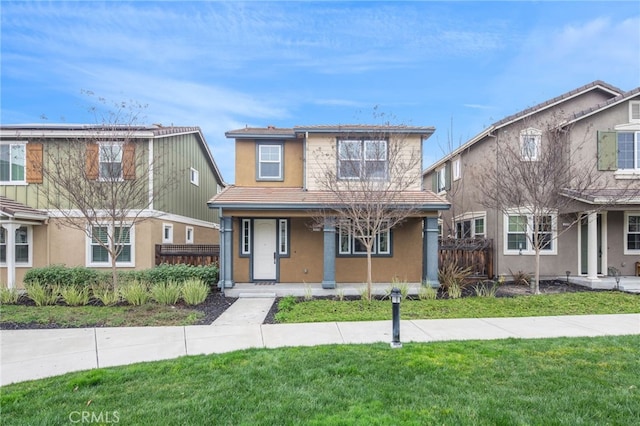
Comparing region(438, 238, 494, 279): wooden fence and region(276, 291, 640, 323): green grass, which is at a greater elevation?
region(438, 238, 494, 279): wooden fence

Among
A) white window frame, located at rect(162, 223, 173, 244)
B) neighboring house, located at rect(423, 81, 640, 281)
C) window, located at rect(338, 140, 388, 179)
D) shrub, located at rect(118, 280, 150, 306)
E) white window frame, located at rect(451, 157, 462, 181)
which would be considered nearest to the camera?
shrub, located at rect(118, 280, 150, 306)

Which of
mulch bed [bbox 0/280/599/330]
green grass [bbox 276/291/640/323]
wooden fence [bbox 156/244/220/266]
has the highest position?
wooden fence [bbox 156/244/220/266]

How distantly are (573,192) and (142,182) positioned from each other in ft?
48.4

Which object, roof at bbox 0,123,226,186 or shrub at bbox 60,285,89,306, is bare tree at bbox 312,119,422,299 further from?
shrub at bbox 60,285,89,306

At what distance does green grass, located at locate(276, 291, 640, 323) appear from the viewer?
311 inches

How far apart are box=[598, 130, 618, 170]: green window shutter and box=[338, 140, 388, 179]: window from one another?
842 cm

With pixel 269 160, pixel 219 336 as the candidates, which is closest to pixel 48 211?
pixel 269 160

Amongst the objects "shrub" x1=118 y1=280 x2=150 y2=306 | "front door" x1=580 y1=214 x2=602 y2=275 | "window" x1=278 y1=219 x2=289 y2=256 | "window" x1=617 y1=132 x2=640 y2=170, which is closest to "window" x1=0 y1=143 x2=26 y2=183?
"shrub" x1=118 y1=280 x2=150 y2=306

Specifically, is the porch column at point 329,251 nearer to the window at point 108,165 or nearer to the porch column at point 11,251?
the window at point 108,165

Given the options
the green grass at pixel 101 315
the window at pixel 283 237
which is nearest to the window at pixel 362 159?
the window at pixel 283 237

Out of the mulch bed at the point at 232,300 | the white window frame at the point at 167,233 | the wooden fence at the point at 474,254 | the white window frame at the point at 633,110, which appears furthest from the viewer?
the wooden fence at the point at 474,254

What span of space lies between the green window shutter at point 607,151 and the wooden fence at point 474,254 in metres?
4.88

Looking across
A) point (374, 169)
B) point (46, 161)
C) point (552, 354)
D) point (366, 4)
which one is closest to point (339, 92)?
point (366, 4)

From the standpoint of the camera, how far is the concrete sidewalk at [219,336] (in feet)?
17.2
